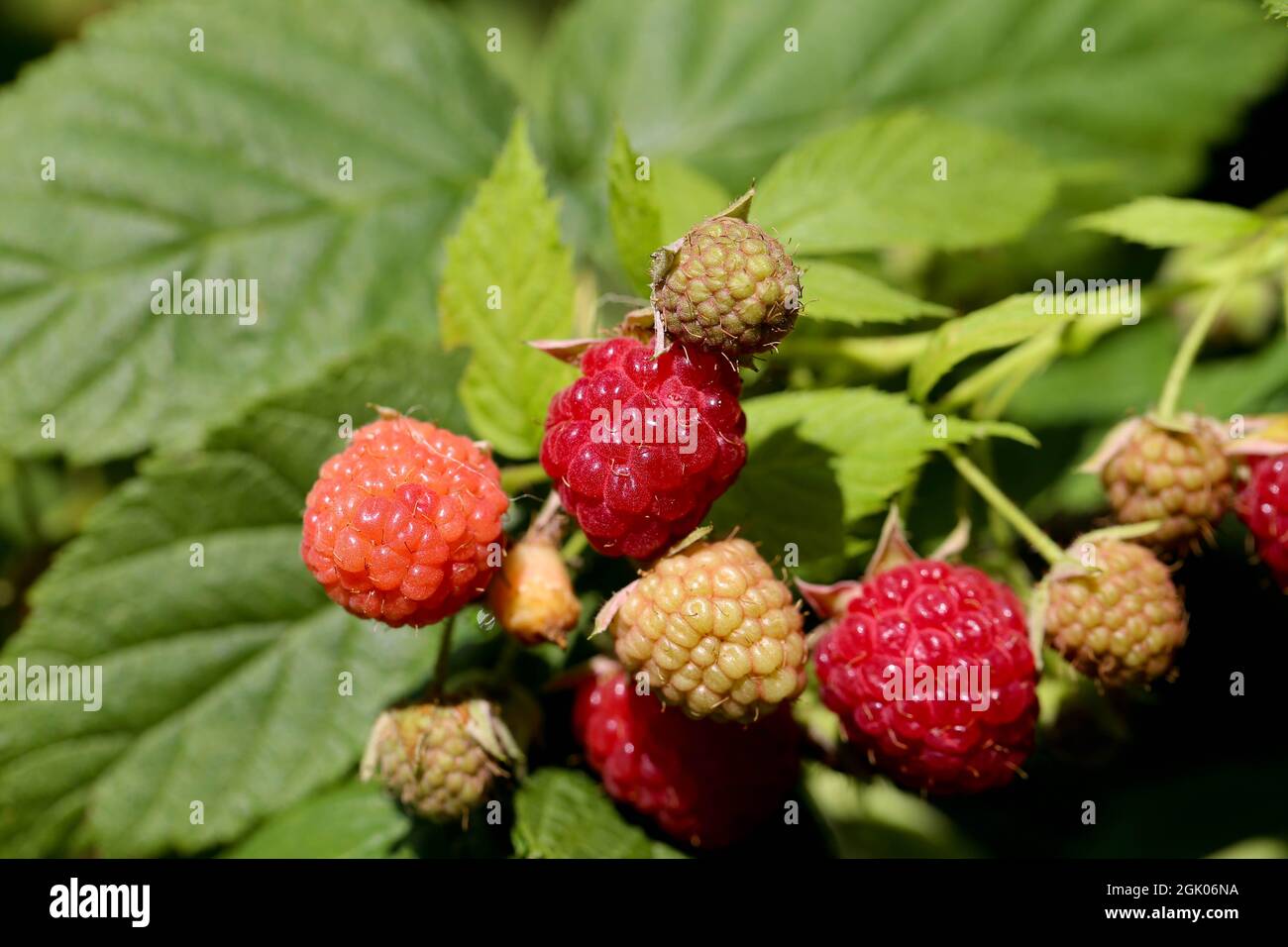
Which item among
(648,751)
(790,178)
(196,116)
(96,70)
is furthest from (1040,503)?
Answer: (96,70)

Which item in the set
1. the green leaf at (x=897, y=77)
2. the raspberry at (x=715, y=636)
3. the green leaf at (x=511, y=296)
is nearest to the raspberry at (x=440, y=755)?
the raspberry at (x=715, y=636)

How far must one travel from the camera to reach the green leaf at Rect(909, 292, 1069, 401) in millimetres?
1613

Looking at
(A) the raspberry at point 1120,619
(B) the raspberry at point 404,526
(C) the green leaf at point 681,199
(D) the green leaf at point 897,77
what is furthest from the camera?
(D) the green leaf at point 897,77

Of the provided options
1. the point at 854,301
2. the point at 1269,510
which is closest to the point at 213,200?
the point at 854,301

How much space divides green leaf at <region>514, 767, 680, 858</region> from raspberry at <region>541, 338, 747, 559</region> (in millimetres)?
440

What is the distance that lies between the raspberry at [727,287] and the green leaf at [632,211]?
0.26 metres

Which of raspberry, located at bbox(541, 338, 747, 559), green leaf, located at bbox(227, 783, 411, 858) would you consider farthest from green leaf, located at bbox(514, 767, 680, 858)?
raspberry, located at bbox(541, 338, 747, 559)

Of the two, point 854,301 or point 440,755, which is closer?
point 440,755

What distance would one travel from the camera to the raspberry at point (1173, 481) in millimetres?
1604

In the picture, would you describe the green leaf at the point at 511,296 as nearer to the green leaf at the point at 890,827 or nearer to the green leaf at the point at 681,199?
the green leaf at the point at 681,199

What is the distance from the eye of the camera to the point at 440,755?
4.93 feet

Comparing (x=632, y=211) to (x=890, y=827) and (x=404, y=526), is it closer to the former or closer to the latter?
(x=404, y=526)

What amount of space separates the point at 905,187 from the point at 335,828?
4.65 ft

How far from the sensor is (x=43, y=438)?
2.05m
